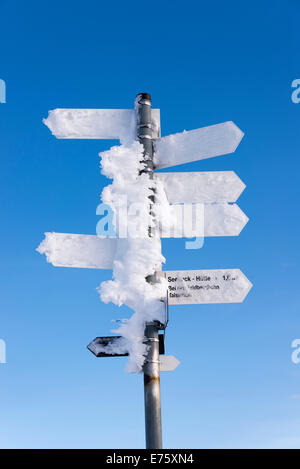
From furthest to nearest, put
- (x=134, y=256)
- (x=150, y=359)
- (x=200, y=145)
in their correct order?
(x=200, y=145) < (x=134, y=256) < (x=150, y=359)

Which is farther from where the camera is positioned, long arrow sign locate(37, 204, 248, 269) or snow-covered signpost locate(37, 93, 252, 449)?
long arrow sign locate(37, 204, 248, 269)

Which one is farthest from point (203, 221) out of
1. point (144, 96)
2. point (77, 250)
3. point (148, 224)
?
point (144, 96)

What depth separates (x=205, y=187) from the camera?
378 centimetres

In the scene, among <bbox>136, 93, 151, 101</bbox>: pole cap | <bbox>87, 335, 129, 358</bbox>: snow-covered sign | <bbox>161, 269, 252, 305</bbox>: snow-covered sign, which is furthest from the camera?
<bbox>136, 93, 151, 101</bbox>: pole cap

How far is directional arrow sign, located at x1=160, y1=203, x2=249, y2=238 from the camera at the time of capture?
3.68 m

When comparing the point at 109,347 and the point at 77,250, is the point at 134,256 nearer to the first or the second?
the point at 77,250

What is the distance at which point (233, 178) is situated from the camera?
3773 millimetres

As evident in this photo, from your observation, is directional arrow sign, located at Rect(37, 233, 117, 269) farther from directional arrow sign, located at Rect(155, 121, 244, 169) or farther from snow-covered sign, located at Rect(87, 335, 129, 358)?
directional arrow sign, located at Rect(155, 121, 244, 169)

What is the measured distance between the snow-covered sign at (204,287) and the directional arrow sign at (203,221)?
1.00ft

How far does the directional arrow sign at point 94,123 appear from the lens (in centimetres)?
387

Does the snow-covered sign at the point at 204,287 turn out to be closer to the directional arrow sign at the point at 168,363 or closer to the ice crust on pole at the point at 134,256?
the ice crust on pole at the point at 134,256

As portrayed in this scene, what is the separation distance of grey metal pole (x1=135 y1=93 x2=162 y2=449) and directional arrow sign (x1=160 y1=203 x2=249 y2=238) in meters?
0.20

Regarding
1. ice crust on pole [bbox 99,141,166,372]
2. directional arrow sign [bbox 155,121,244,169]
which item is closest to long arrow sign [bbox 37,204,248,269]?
ice crust on pole [bbox 99,141,166,372]

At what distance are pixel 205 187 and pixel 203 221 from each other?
274 mm
